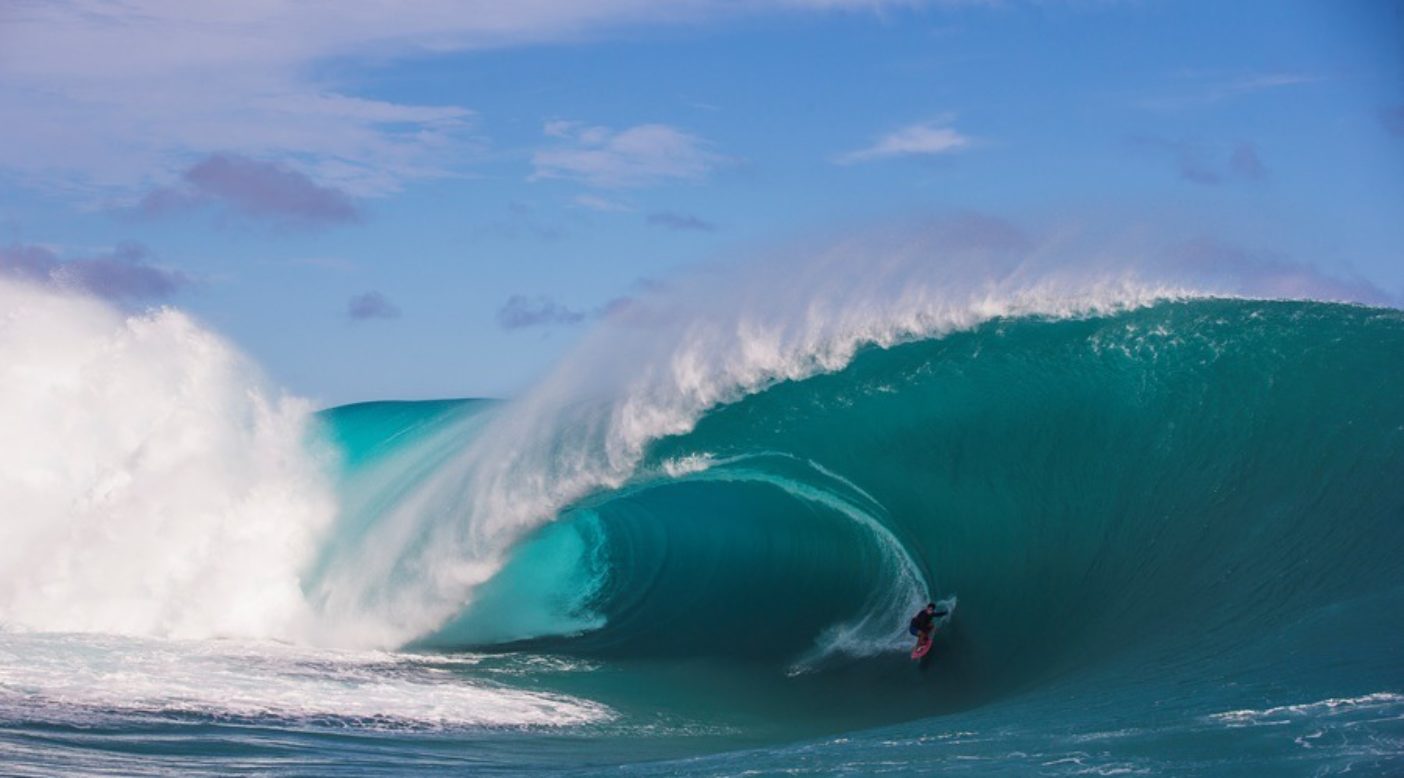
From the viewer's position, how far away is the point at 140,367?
1579cm

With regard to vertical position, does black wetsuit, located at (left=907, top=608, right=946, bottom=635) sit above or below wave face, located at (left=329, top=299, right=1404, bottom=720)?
below

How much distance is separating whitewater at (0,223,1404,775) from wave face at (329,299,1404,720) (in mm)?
35

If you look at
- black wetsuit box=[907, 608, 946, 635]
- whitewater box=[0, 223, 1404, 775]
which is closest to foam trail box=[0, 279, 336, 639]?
whitewater box=[0, 223, 1404, 775]

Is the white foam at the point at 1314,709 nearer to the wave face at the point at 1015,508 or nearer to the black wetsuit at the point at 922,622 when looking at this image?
the wave face at the point at 1015,508

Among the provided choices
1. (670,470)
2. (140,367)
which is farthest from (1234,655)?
(140,367)

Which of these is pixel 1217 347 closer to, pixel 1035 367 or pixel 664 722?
pixel 1035 367

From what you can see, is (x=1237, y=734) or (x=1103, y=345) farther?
A: (x=1103, y=345)

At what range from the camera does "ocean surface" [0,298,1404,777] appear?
8.05m

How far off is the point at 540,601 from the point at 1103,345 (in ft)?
19.9

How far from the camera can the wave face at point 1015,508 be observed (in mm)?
10219

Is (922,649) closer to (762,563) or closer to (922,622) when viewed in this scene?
(922,622)

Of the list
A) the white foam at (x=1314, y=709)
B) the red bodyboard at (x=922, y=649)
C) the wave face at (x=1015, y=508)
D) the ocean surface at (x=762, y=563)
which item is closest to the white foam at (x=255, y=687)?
the ocean surface at (x=762, y=563)

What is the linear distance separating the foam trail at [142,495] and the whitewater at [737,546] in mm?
42

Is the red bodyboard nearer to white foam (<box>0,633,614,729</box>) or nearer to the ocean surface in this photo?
the ocean surface
